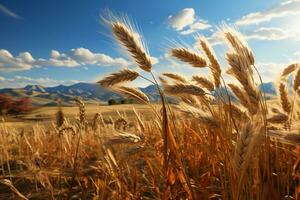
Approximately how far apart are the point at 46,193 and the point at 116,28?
2027 millimetres

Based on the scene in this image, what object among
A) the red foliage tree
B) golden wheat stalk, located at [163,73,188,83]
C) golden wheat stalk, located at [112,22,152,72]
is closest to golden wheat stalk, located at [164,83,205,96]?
golden wheat stalk, located at [112,22,152,72]

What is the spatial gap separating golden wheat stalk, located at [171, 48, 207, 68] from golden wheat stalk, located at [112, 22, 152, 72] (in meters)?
0.38

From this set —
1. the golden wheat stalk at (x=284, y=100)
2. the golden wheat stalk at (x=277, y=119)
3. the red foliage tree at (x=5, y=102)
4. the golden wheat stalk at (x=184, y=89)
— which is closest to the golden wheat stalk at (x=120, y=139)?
the golden wheat stalk at (x=184, y=89)

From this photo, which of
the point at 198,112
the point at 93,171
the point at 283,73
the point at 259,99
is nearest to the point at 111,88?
the point at 198,112

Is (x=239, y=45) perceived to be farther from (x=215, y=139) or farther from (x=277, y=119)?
Answer: (x=215, y=139)

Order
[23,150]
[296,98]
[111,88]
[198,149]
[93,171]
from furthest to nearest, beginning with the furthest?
[23,150]
[93,171]
[198,149]
[296,98]
[111,88]

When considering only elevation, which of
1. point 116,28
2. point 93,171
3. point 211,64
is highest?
point 116,28

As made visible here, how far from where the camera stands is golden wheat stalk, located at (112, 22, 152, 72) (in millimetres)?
2267

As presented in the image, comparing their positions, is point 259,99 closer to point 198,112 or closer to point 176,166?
point 198,112

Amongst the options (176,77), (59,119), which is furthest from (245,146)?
(59,119)

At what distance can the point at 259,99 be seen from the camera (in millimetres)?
1894

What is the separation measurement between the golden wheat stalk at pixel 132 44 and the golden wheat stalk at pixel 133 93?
26cm

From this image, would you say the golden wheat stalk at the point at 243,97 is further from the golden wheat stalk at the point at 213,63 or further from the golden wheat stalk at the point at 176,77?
the golden wheat stalk at the point at 176,77

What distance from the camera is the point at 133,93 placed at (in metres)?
2.52
